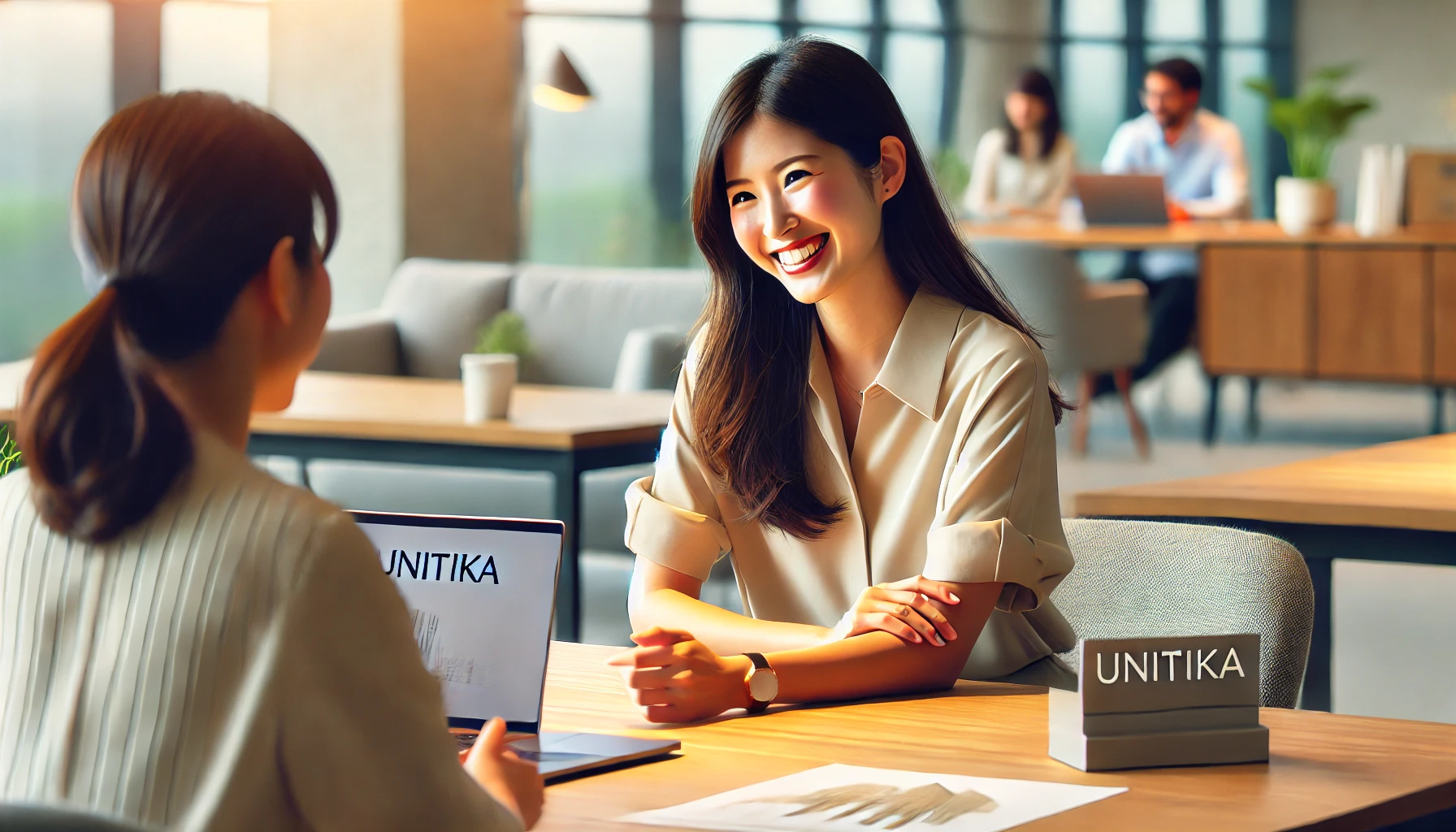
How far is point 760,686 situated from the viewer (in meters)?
1.53

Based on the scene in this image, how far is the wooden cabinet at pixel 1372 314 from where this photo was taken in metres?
7.12

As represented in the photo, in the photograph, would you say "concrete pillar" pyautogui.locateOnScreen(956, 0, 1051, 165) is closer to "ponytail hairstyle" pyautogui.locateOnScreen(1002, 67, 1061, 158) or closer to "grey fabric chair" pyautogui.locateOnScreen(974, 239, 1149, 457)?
"ponytail hairstyle" pyautogui.locateOnScreen(1002, 67, 1061, 158)

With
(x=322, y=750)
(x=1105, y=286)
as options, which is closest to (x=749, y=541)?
(x=322, y=750)

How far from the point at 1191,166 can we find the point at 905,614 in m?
6.81

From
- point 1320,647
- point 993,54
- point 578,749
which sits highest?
point 993,54

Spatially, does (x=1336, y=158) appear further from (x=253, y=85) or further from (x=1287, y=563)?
(x=1287, y=563)

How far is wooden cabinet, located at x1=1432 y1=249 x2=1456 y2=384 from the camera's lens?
7039 millimetres

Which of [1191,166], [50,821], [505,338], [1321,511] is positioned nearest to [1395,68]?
[1191,166]

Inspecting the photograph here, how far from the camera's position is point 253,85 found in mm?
7164

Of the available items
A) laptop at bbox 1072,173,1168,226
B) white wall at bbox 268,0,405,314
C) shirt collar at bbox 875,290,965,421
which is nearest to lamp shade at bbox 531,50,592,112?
white wall at bbox 268,0,405,314

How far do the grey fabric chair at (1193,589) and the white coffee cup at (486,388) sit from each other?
178cm

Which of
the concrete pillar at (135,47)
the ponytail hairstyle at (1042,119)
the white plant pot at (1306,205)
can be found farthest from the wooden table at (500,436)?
the ponytail hairstyle at (1042,119)

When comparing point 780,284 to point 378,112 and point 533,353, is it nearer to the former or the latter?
point 533,353

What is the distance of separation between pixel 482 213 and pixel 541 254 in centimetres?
119
